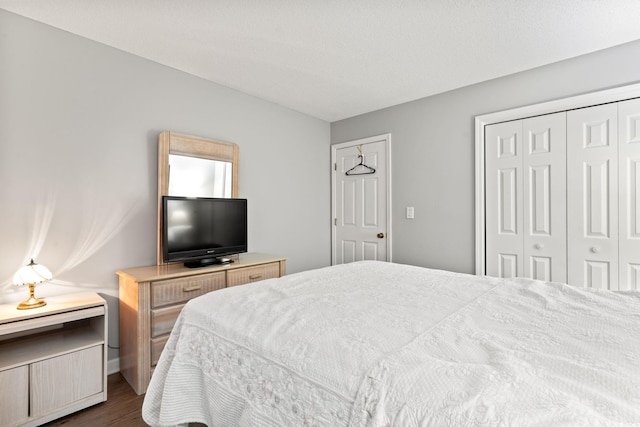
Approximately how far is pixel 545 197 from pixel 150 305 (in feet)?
10.9

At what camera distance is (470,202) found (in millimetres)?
3115

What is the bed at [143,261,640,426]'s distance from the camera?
732 millimetres

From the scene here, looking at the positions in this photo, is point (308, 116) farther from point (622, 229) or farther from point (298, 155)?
point (622, 229)

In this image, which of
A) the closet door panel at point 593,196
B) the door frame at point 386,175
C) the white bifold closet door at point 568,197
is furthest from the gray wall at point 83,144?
the closet door panel at point 593,196

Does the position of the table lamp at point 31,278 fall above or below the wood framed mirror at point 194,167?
below

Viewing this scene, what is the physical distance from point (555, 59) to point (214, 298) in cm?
319

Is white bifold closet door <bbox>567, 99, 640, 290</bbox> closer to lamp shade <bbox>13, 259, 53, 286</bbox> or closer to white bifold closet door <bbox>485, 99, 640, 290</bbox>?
white bifold closet door <bbox>485, 99, 640, 290</bbox>

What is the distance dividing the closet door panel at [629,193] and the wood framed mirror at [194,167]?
327cm

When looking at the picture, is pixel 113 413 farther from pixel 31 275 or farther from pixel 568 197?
pixel 568 197

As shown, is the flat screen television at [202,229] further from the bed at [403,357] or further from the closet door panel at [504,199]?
the closet door panel at [504,199]

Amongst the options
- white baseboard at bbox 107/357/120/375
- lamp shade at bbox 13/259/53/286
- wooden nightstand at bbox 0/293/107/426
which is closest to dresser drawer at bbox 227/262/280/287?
wooden nightstand at bbox 0/293/107/426

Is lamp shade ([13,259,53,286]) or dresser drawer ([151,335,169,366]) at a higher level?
lamp shade ([13,259,53,286])

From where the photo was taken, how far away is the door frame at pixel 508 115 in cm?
238

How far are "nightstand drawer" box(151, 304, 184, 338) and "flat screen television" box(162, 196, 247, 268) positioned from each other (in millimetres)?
370
